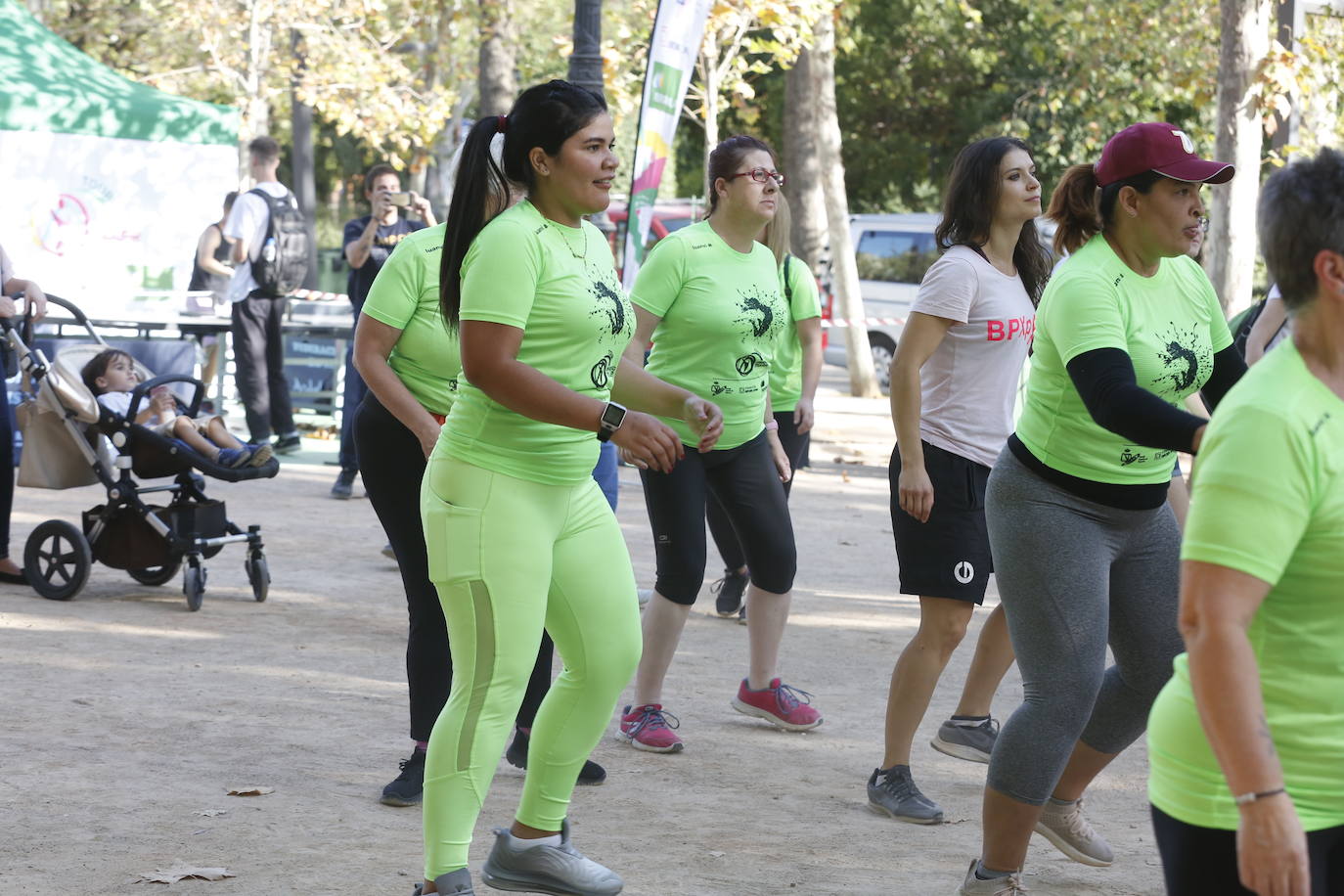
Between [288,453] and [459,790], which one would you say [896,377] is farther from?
[288,453]

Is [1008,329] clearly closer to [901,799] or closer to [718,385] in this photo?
[718,385]

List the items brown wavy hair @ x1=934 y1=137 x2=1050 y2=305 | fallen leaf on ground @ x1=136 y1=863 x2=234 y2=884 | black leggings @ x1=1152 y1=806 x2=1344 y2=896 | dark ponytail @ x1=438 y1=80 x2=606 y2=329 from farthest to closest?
brown wavy hair @ x1=934 y1=137 x2=1050 y2=305 → fallen leaf on ground @ x1=136 y1=863 x2=234 y2=884 → dark ponytail @ x1=438 y1=80 x2=606 y2=329 → black leggings @ x1=1152 y1=806 x2=1344 y2=896

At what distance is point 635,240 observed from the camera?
11555 mm

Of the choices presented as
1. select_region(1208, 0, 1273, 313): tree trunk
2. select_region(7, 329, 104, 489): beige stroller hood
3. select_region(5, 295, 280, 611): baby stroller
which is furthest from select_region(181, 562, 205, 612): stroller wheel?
select_region(1208, 0, 1273, 313): tree trunk

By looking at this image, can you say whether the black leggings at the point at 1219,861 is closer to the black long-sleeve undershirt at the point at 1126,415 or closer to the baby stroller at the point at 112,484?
the black long-sleeve undershirt at the point at 1126,415

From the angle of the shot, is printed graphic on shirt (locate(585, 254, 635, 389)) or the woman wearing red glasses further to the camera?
the woman wearing red glasses

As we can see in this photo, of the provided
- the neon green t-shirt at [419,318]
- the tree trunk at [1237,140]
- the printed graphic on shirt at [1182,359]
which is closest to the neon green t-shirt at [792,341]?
the neon green t-shirt at [419,318]

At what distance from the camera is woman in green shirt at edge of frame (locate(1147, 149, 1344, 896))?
2.20 metres

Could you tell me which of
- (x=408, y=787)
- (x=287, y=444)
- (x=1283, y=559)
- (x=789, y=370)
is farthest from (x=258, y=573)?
(x=1283, y=559)

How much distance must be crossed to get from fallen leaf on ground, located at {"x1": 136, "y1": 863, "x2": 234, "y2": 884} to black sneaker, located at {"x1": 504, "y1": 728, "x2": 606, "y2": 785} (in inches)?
49.6

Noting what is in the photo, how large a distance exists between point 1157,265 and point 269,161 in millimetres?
10548

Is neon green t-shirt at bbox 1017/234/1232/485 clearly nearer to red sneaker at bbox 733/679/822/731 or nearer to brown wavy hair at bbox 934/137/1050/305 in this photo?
brown wavy hair at bbox 934/137/1050/305

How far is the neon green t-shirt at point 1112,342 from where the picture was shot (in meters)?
3.69

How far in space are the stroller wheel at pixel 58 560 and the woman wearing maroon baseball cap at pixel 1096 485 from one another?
5.37m
